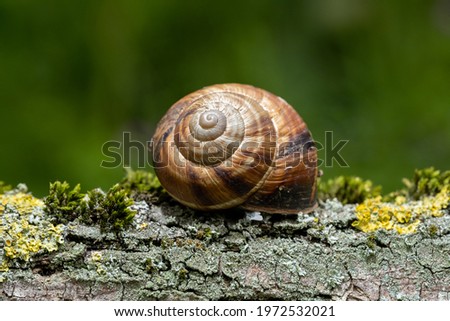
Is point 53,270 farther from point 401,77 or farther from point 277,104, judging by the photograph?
point 401,77

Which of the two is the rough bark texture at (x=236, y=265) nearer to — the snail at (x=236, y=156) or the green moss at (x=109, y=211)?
the green moss at (x=109, y=211)

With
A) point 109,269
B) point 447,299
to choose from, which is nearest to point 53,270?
point 109,269

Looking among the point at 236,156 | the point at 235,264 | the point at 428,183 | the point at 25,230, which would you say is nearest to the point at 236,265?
the point at 235,264

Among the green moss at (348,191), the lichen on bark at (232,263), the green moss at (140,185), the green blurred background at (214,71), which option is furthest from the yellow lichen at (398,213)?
the green blurred background at (214,71)

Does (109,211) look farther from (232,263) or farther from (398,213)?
(398,213)

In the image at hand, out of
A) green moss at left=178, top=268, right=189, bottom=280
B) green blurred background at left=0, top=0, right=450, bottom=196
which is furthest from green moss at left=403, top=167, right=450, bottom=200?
green moss at left=178, top=268, right=189, bottom=280

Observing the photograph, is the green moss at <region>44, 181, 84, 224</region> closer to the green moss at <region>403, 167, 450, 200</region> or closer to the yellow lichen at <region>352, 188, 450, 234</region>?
the yellow lichen at <region>352, 188, 450, 234</region>
